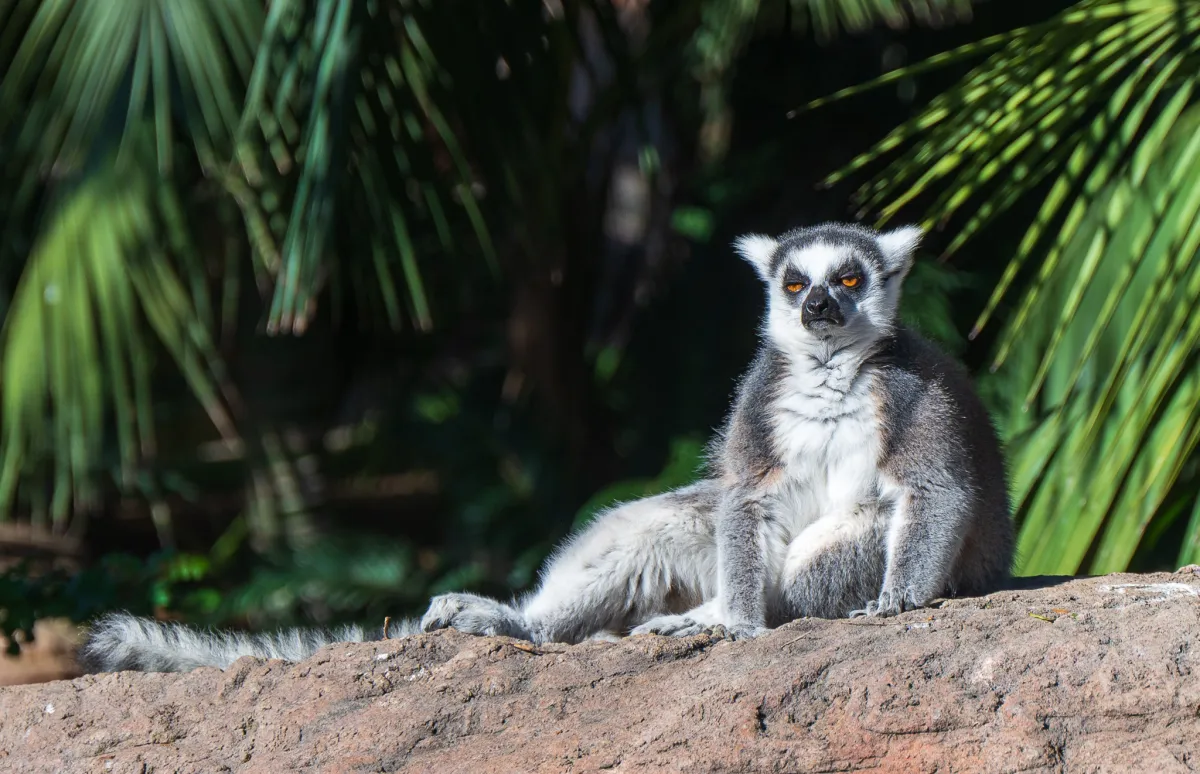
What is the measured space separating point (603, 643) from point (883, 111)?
5.66 metres

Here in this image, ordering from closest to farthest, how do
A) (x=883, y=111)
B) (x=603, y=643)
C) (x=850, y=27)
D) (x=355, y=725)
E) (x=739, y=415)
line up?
(x=355, y=725) < (x=603, y=643) < (x=739, y=415) < (x=850, y=27) < (x=883, y=111)

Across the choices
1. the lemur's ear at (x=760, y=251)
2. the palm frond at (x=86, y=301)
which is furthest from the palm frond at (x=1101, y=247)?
the palm frond at (x=86, y=301)

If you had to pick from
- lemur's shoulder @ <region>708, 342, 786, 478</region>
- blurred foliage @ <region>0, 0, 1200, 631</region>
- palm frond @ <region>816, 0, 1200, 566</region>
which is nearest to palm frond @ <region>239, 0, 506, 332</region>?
blurred foliage @ <region>0, 0, 1200, 631</region>

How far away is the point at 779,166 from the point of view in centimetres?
838

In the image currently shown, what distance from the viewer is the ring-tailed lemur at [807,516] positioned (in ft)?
11.4

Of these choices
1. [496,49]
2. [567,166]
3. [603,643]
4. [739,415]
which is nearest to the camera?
[603,643]

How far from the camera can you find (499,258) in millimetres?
8172

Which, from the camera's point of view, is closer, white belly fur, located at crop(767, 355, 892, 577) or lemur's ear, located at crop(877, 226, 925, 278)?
white belly fur, located at crop(767, 355, 892, 577)

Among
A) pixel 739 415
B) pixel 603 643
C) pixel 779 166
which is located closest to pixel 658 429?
pixel 779 166

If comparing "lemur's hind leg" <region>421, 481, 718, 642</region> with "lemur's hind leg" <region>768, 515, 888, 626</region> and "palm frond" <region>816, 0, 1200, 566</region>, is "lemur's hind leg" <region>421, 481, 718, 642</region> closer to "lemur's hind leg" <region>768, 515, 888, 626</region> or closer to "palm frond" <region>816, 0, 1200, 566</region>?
"lemur's hind leg" <region>768, 515, 888, 626</region>

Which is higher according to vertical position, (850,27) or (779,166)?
(850,27)

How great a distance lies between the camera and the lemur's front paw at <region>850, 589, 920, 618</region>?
3268mm

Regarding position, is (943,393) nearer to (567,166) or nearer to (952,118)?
(952,118)

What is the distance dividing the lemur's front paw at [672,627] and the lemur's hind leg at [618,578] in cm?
17
